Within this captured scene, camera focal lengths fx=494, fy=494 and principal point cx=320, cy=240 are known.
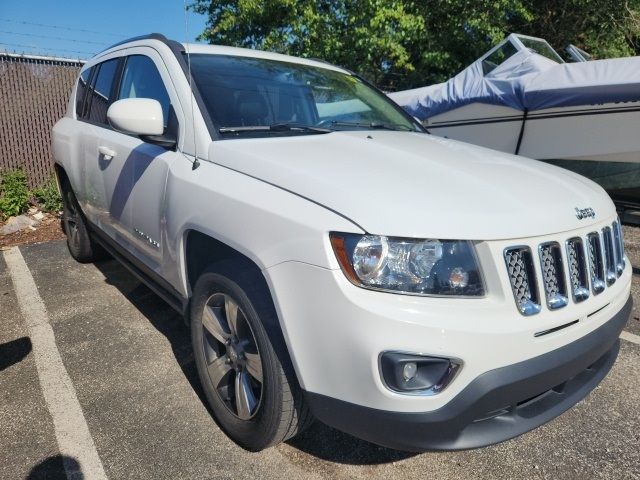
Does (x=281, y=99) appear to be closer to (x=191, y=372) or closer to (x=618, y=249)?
(x=191, y=372)

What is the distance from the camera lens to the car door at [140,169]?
8.53 feet

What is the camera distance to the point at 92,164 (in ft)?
11.9

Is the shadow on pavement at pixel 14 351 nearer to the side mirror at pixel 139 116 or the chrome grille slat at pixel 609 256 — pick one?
the side mirror at pixel 139 116

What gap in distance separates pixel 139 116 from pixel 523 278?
188 centimetres

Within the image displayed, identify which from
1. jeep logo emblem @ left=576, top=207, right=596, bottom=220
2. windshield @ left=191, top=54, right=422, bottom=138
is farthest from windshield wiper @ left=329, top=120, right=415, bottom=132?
jeep logo emblem @ left=576, top=207, right=596, bottom=220

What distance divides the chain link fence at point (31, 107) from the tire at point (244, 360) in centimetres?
697

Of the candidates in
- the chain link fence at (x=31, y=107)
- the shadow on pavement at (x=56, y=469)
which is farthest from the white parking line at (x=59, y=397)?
the chain link fence at (x=31, y=107)

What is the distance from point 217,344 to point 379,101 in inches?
81.7

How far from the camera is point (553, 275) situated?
1.79 m

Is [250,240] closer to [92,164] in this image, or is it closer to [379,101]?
[379,101]

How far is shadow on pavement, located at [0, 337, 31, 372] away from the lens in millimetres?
3048

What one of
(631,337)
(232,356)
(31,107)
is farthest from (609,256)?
(31,107)

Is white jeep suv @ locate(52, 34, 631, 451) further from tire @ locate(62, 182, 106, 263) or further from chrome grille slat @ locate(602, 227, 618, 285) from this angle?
tire @ locate(62, 182, 106, 263)

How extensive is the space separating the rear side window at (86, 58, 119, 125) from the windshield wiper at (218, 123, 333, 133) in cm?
161
